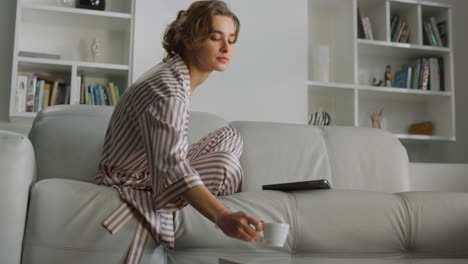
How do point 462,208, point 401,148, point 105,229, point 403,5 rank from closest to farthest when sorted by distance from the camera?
1. point 105,229
2. point 462,208
3. point 401,148
4. point 403,5

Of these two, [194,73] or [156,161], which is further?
[194,73]

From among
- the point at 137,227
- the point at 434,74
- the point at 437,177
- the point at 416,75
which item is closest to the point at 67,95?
the point at 437,177

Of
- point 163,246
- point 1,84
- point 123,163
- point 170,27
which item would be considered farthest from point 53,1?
point 163,246

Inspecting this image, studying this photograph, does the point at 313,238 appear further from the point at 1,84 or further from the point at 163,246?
the point at 1,84

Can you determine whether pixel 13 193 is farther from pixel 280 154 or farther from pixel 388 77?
pixel 388 77

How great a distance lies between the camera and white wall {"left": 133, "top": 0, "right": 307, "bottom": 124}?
136 inches

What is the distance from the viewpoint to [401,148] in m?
2.34

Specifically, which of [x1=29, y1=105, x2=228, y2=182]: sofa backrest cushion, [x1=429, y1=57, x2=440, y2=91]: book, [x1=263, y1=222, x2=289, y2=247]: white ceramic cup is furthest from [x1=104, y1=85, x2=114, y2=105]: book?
[x1=263, y1=222, x2=289, y2=247]: white ceramic cup

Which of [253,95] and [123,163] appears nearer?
[123,163]

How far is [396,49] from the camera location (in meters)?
4.06

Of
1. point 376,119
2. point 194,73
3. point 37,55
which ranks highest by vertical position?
point 37,55

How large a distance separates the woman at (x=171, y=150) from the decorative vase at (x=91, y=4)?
2030 mm

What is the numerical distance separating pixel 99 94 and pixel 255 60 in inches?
40.0

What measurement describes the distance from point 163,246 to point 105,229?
140 mm
